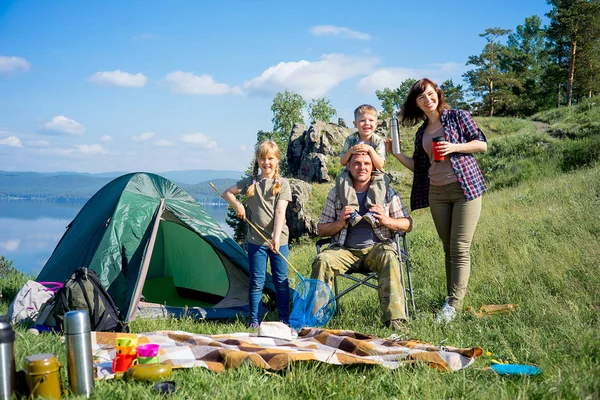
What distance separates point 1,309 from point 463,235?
418 cm

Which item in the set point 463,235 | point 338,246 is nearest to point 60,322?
point 338,246

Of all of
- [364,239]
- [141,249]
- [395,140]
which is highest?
[395,140]

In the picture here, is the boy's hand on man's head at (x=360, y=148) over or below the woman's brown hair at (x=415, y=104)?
below

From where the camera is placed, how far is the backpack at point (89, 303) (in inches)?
143

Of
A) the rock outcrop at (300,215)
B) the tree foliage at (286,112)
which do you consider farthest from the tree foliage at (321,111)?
the rock outcrop at (300,215)

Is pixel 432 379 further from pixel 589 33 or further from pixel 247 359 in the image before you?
pixel 589 33

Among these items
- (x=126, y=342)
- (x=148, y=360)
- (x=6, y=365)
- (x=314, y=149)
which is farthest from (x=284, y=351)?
(x=314, y=149)

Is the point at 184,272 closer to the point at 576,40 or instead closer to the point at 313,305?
the point at 313,305

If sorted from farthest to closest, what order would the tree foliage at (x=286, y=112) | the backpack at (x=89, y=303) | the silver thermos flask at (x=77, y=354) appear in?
the tree foliage at (x=286, y=112) < the backpack at (x=89, y=303) < the silver thermos flask at (x=77, y=354)

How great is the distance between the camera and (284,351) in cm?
280

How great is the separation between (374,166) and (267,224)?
1.04 metres

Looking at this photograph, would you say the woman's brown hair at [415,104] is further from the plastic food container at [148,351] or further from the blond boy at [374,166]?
the plastic food container at [148,351]

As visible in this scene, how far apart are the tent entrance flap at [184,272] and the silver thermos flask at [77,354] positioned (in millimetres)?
2927

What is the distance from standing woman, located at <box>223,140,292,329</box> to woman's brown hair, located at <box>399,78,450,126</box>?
3.64ft
